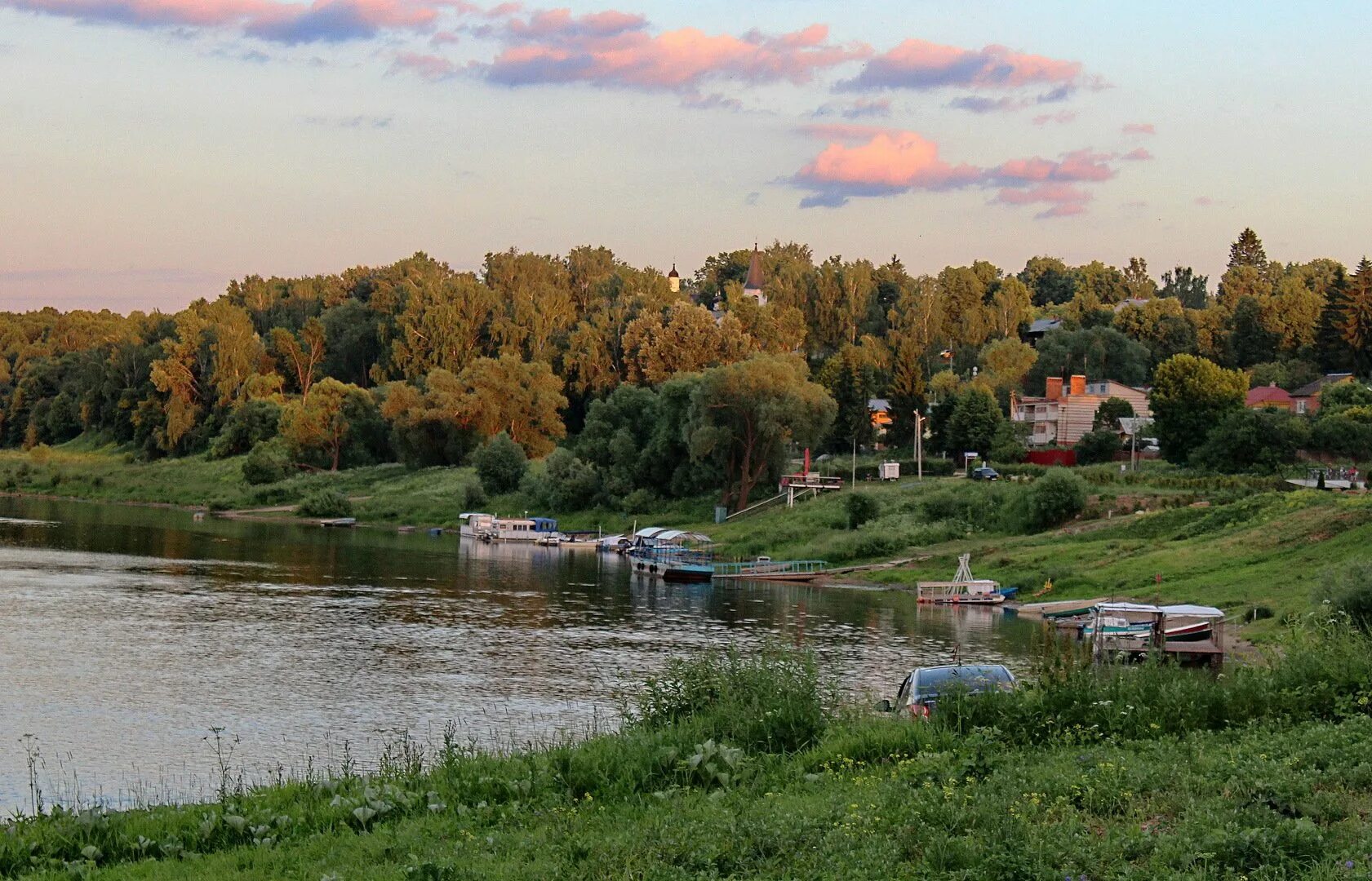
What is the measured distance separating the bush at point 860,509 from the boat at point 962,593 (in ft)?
69.0

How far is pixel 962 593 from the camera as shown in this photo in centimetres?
6219

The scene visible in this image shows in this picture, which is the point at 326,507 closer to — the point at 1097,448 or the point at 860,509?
the point at 860,509

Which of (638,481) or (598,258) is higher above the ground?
(598,258)

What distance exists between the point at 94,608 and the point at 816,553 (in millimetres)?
39558

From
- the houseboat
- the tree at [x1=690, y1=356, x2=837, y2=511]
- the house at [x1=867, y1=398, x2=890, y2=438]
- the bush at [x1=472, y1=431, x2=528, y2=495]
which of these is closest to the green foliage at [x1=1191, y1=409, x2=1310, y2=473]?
the tree at [x1=690, y1=356, x2=837, y2=511]

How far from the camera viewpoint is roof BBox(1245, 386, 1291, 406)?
109m

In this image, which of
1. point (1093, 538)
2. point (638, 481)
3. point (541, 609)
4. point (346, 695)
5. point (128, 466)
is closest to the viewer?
point (346, 695)

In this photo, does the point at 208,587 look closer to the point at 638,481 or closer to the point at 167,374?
the point at 638,481

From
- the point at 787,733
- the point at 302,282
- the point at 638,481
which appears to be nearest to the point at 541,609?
the point at 787,733

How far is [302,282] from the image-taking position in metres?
178

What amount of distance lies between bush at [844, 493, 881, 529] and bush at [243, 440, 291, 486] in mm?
59430

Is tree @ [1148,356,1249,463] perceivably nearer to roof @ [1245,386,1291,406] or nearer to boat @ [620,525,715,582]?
roof @ [1245,386,1291,406]

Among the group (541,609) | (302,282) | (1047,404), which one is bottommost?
(541,609)

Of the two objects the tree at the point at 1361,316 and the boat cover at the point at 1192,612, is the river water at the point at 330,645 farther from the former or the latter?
the tree at the point at 1361,316
